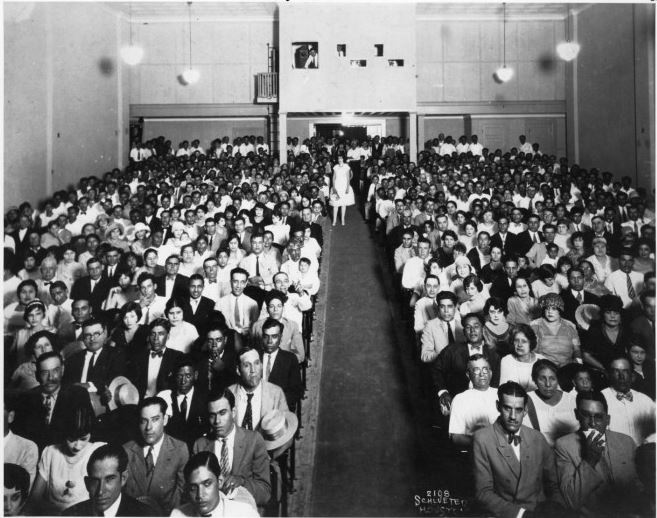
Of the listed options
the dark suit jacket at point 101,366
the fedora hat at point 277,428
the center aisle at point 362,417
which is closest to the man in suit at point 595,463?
the center aisle at point 362,417

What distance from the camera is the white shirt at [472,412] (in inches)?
152

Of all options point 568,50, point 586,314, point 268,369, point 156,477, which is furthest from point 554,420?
point 568,50

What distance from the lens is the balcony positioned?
50.9ft

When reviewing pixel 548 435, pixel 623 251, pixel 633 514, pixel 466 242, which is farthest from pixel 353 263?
pixel 633 514

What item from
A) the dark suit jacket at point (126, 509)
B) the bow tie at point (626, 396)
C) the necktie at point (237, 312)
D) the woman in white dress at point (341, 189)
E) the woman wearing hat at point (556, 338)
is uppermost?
the woman in white dress at point (341, 189)

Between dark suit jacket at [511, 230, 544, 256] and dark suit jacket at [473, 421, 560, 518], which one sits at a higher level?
dark suit jacket at [511, 230, 544, 256]

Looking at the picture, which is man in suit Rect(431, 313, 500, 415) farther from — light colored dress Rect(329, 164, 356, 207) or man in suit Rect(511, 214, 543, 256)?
light colored dress Rect(329, 164, 356, 207)

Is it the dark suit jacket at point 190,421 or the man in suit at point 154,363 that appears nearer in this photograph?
the dark suit jacket at point 190,421

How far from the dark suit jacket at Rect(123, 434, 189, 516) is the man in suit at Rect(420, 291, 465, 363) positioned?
251 cm

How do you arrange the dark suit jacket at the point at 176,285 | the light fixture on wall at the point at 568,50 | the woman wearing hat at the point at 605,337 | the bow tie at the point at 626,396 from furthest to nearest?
1. the light fixture on wall at the point at 568,50
2. the dark suit jacket at the point at 176,285
3. the woman wearing hat at the point at 605,337
4. the bow tie at the point at 626,396

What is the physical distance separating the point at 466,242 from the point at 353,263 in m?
1.82

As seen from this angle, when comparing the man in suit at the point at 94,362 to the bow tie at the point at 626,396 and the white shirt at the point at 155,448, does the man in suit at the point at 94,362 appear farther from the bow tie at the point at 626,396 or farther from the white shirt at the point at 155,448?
the bow tie at the point at 626,396

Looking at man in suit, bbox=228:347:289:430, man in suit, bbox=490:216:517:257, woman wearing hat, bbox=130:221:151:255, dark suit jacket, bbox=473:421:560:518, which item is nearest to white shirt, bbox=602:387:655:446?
dark suit jacket, bbox=473:421:560:518

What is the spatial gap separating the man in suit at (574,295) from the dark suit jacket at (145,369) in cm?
394
